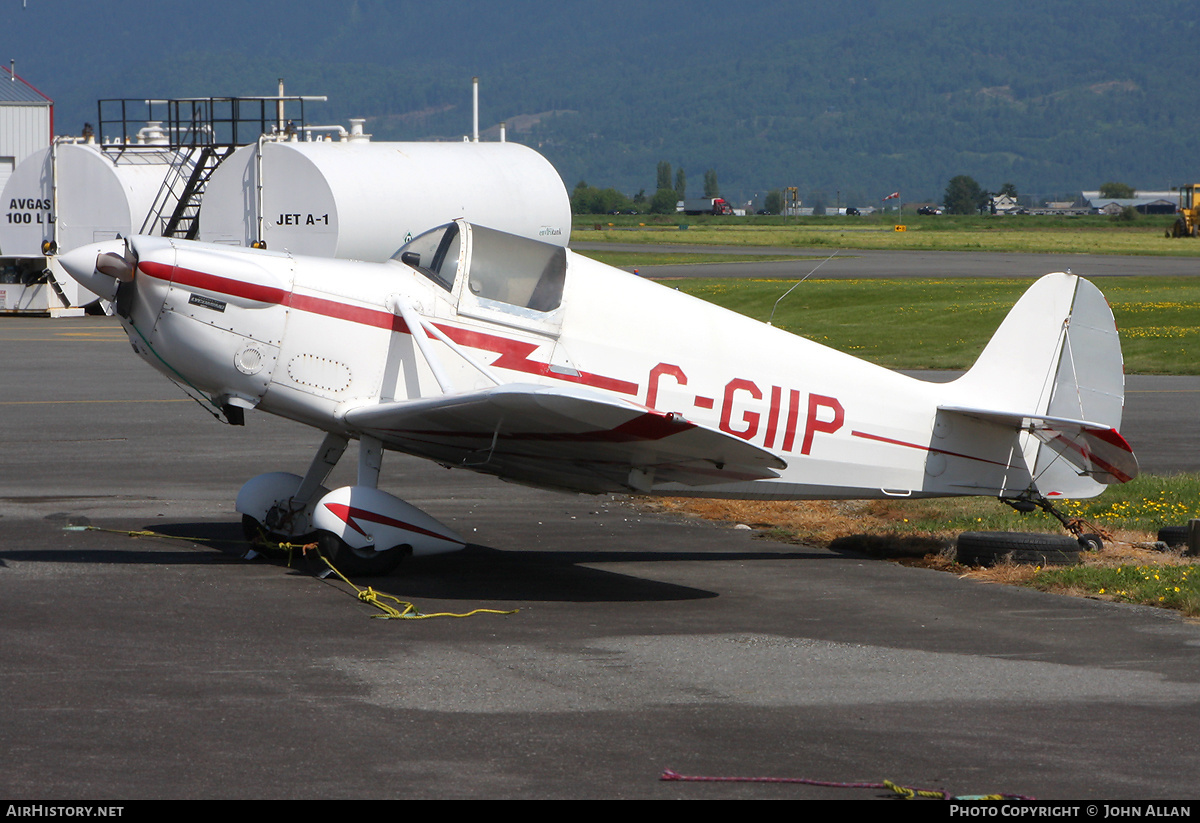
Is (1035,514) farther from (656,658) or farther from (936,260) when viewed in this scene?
(936,260)

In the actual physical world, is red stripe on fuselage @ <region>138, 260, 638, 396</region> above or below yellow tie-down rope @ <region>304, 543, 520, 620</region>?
above

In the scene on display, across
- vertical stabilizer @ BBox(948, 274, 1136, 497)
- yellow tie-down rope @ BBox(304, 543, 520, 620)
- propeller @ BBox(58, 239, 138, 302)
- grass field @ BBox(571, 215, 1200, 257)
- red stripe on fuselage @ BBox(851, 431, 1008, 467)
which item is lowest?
yellow tie-down rope @ BBox(304, 543, 520, 620)

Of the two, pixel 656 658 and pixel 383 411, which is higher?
pixel 383 411

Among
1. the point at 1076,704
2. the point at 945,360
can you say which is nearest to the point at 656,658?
the point at 1076,704

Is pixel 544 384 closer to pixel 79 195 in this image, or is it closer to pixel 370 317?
pixel 370 317

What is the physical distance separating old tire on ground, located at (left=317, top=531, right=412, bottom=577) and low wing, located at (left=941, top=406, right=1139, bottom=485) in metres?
4.09

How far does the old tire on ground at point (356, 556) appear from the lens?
8.69m

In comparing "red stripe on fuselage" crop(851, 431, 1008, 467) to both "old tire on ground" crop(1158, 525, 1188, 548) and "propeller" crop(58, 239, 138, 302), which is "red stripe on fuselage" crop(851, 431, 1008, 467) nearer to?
"old tire on ground" crop(1158, 525, 1188, 548)

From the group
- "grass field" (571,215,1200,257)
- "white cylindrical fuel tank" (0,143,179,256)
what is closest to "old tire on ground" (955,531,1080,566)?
"white cylindrical fuel tank" (0,143,179,256)

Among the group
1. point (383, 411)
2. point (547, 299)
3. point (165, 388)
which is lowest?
point (165, 388)

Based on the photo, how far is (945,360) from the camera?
25219 millimetres

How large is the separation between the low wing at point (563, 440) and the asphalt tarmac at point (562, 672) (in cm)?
75

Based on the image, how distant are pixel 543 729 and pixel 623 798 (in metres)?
0.90

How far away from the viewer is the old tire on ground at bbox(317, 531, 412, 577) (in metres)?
8.69
